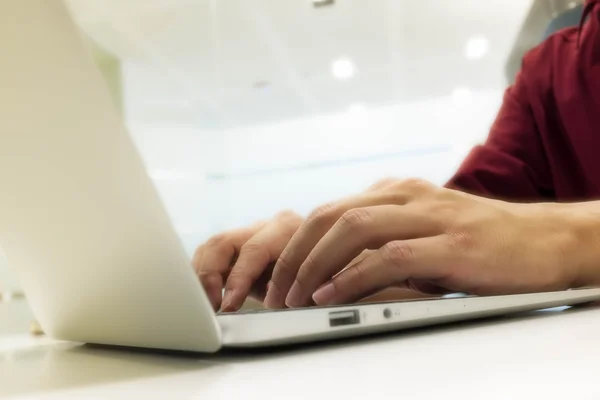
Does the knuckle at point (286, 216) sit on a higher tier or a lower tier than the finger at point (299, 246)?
lower

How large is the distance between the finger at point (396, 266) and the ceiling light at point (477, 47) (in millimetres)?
2677

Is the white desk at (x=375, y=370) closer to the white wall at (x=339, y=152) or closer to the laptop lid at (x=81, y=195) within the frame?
the laptop lid at (x=81, y=195)

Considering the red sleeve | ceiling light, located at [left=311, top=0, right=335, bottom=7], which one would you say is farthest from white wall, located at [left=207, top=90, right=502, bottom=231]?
the red sleeve

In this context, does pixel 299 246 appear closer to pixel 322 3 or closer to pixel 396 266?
pixel 396 266

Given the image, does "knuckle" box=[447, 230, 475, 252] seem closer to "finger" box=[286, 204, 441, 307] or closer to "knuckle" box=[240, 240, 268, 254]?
"finger" box=[286, 204, 441, 307]

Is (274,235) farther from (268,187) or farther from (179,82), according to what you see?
(268,187)

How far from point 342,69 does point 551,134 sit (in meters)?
2.28

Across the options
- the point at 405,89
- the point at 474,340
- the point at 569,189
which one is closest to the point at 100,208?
the point at 474,340

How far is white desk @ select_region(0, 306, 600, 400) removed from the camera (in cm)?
12

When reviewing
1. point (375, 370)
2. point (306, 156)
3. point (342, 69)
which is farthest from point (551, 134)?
point (306, 156)

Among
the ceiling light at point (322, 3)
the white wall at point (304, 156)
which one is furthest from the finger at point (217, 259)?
the white wall at point (304, 156)

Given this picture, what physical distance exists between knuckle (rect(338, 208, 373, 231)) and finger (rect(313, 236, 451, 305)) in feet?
0.07

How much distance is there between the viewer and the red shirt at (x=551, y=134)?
675 mm

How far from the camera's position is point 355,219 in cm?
31
